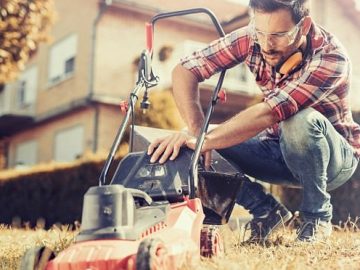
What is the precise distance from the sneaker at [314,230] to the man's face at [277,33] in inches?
27.6

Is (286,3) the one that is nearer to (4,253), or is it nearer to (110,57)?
(4,253)

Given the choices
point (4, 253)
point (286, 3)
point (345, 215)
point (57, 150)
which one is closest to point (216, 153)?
point (286, 3)

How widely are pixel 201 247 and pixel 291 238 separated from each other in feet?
2.57

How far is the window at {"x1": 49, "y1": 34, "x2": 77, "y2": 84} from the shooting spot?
1498 centimetres

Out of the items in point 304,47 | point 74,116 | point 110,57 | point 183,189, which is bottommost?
point 183,189

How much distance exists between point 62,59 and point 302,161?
1325cm

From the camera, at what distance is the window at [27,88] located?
16.9 m

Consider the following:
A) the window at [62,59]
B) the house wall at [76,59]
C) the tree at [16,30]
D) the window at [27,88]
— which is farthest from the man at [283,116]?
the window at [27,88]

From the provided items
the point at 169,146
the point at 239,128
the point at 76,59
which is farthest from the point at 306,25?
the point at 76,59

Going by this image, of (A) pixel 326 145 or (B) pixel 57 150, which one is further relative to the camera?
(B) pixel 57 150

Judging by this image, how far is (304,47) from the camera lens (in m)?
2.77

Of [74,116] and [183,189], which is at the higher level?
[74,116]

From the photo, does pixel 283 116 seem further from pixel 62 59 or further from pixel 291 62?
pixel 62 59

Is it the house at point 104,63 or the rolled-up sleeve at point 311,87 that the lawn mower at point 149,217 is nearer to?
the rolled-up sleeve at point 311,87
